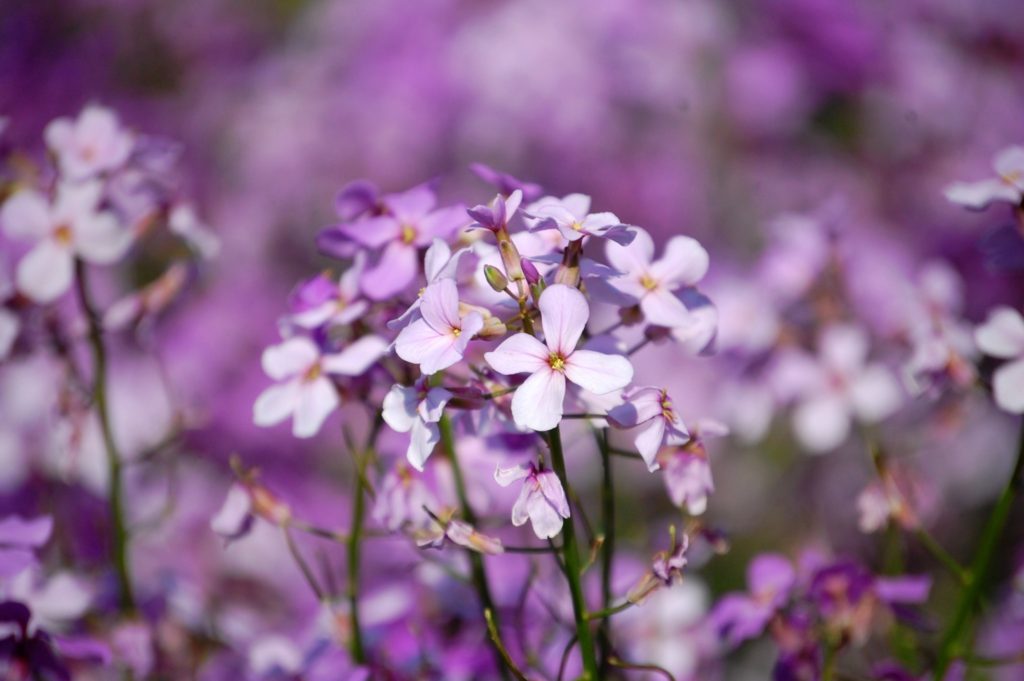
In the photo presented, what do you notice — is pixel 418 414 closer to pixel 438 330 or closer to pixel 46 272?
pixel 438 330

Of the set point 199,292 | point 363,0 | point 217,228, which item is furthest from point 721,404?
point 363,0

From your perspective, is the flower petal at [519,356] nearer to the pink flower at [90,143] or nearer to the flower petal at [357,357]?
the flower petal at [357,357]

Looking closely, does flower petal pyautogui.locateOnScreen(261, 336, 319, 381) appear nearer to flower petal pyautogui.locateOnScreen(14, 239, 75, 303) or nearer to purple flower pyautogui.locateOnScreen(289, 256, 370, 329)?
purple flower pyautogui.locateOnScreen(289, 256, 370, 329)

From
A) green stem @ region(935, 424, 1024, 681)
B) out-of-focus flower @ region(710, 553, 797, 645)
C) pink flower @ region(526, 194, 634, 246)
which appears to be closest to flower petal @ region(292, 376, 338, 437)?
pink flower @ region(526, 194, 634, 246)

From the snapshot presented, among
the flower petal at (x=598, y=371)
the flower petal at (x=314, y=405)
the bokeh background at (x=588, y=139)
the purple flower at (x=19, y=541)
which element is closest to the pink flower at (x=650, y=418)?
the flower petal at (x=598, y=371)

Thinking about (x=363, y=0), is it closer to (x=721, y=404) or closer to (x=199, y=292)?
(x=199, y=292)

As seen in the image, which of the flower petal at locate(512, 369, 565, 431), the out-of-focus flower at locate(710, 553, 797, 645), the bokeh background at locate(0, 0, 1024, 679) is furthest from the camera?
the bokeh background at locate(0, 0, 1024, 679)
